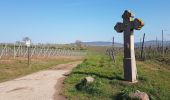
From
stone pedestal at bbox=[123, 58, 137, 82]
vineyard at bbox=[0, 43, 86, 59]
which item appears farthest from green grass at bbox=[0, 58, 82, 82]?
vineyard at bbox=[0, 43, 86, 59]

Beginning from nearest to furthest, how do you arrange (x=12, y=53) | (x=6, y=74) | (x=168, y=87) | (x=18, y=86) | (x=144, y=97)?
1. (x=144, y=97)
2. (x=168, y=87)
3. (x=18, y=86)
4. (x=6, y=74)
5. (x=12, y=53)

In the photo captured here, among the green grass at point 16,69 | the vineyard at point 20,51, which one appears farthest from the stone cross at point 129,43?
the vineyard at point 20,51

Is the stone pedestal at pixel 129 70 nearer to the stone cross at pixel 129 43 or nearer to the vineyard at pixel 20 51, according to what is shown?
the stone cross at pixel 129 43

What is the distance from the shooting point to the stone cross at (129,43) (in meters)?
14.3

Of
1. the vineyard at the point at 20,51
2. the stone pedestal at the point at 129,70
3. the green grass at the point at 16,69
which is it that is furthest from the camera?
the vineyard at the point at 20,51

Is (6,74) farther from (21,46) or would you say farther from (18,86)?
(21,46)

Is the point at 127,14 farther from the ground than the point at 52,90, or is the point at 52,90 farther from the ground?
the point at 127,14

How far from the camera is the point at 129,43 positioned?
14555mm

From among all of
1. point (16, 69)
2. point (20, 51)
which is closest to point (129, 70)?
point (16, 69)

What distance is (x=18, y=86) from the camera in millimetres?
15602

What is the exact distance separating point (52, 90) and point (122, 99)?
3743mm

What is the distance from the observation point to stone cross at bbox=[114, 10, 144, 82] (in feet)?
46.8

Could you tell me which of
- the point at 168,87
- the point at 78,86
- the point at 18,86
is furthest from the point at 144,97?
the point at 18,86

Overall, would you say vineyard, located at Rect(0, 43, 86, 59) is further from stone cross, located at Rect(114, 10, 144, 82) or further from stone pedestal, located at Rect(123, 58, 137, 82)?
stone pedestal, located at Rect(123, 58, 137, 82)
